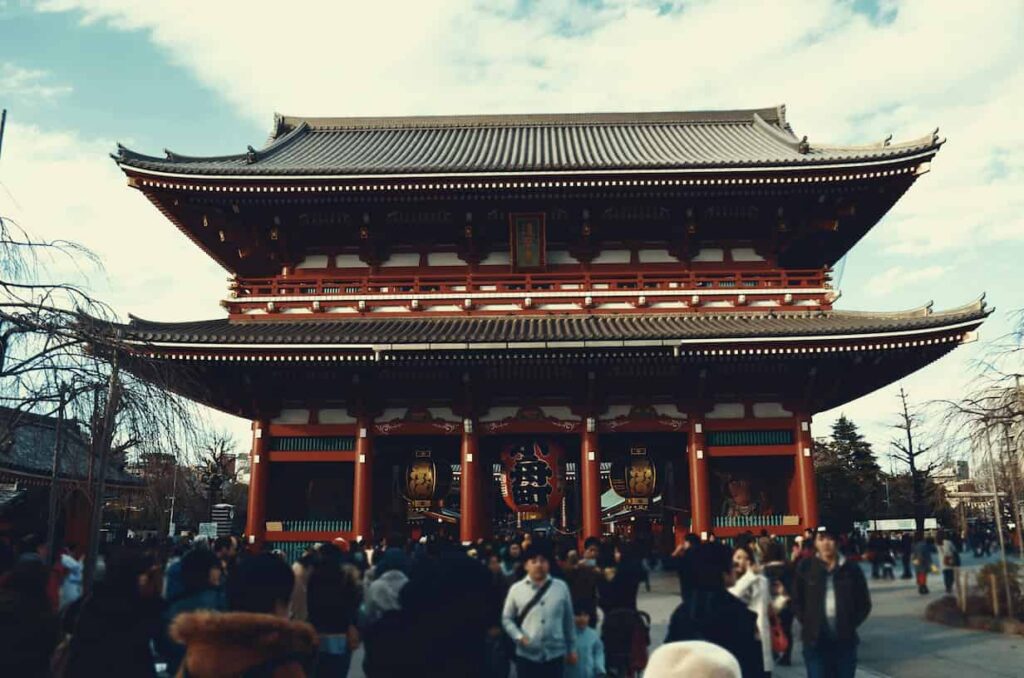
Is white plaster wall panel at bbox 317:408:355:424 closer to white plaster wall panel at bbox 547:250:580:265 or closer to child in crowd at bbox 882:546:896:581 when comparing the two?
white plaster wall panel at bbox 547:250:580:265

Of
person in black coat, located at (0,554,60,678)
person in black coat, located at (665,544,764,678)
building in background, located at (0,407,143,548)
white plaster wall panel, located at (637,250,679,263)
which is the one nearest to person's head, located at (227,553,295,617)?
person in black coat, located at (0,554,60,678)

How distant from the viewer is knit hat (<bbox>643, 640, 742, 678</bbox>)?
7.50 ft

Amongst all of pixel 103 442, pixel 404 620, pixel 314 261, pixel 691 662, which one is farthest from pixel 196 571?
pixel 314 261

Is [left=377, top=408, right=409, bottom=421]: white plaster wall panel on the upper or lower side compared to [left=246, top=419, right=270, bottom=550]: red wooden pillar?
upper

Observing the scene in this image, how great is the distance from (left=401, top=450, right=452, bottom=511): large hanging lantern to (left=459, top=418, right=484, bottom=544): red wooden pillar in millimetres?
844

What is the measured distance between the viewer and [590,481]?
54.9 feet

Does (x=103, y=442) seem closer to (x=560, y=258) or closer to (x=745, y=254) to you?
(x=560, y=258)

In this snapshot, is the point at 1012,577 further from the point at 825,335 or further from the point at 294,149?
the point at 294,149

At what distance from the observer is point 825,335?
14867mm

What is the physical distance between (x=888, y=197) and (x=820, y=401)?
530cm

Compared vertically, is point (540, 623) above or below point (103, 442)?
below

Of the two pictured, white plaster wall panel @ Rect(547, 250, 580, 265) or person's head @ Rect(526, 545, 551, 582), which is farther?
white plaster wall panel @ Rect(547, 250, 580, 265)

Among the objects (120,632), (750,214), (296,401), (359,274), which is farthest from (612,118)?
(120,632)

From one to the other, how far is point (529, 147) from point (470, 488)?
11932 millimetres
